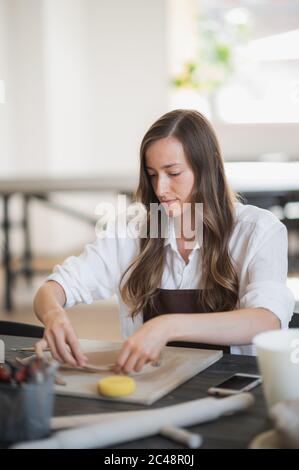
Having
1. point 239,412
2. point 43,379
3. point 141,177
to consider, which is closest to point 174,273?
point 141,177

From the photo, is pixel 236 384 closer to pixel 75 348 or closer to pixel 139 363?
pixel 139 363

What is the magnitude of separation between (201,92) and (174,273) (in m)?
5.10

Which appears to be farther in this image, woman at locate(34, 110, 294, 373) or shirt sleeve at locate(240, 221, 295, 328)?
woman at locate(34, 110, 294, 373)

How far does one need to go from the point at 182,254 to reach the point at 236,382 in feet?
2.11

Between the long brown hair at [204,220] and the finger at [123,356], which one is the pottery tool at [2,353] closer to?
the finger at [123,356]

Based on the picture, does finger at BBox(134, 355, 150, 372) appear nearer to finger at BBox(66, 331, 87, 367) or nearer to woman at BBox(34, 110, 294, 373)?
finger at BBox(66, 331, 87, 367)

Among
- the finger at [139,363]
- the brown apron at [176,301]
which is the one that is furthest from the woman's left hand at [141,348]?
the brown apron at [176,301]

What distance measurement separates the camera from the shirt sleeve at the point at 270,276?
1.36m

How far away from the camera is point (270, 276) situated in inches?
58.1

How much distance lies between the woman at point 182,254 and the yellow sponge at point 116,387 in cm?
38

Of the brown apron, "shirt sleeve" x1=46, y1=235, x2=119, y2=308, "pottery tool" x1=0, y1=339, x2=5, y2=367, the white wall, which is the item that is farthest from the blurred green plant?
"pottery tool" x1=0, y1=339, x2=5, y2=367

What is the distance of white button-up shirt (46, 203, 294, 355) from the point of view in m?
1.40

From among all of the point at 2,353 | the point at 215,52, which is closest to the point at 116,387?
the point at 2,353
